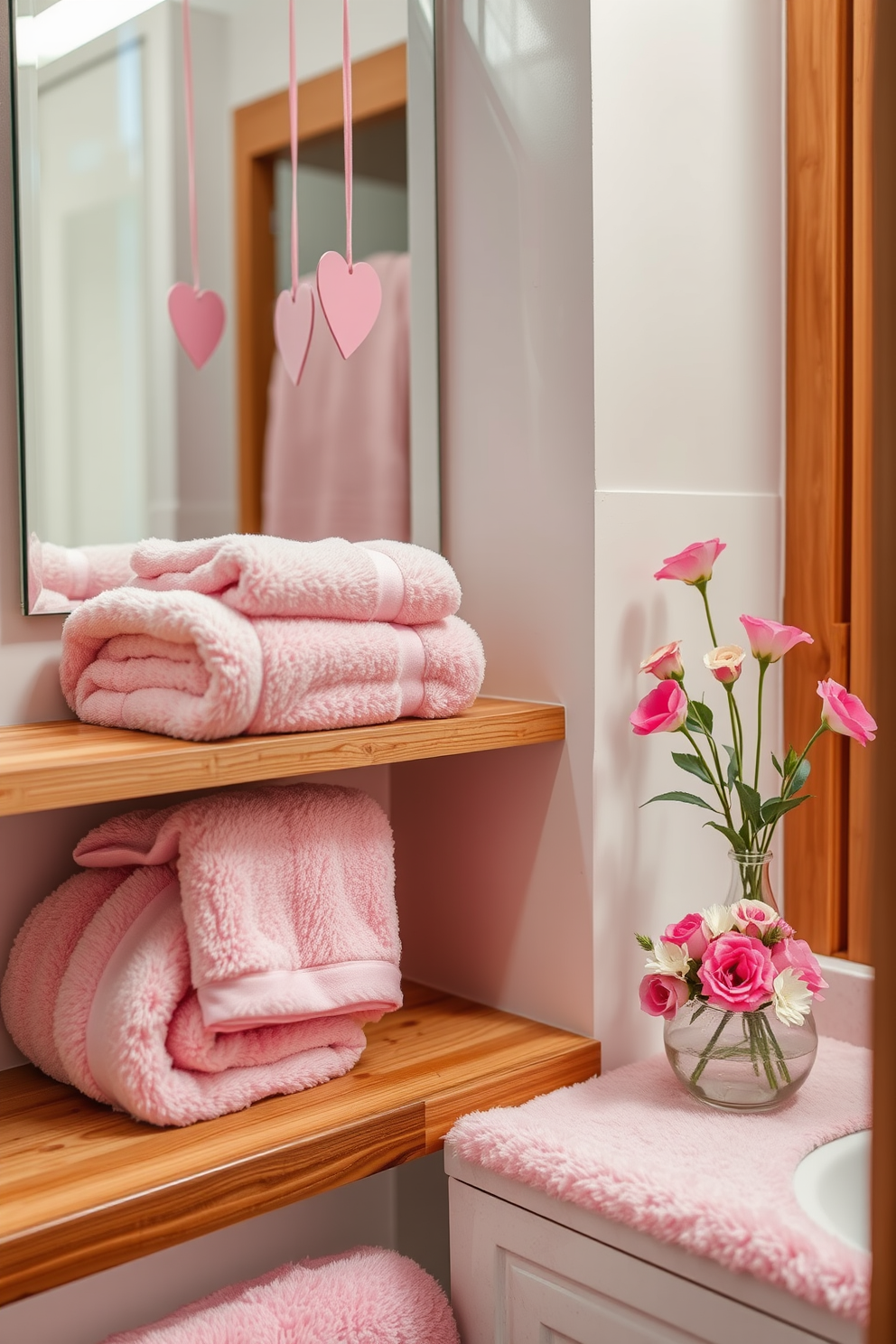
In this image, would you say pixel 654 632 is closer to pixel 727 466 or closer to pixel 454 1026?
pixel 727 466

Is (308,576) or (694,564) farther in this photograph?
(694,564)

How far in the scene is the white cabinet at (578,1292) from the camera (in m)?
0.90

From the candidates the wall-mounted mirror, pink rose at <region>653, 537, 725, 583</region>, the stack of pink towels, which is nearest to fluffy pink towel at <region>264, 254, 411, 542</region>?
the wall-mounted mirror

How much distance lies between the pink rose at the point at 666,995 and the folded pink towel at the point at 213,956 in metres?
0.22

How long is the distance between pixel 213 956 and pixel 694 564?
538mm

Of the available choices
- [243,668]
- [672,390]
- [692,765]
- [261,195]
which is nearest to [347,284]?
[261,195]

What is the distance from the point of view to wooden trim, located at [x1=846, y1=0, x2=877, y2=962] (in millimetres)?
1272

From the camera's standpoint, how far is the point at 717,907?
111 centimetres

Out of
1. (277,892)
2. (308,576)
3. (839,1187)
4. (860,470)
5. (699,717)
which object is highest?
(860,470)

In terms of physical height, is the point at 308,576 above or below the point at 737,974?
above

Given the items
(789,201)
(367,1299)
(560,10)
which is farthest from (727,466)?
(367,1299)

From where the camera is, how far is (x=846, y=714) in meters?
1.09

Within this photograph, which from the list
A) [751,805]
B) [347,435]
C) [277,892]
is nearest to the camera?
[277,892]

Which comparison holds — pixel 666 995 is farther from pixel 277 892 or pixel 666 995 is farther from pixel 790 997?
pixel 277 892
